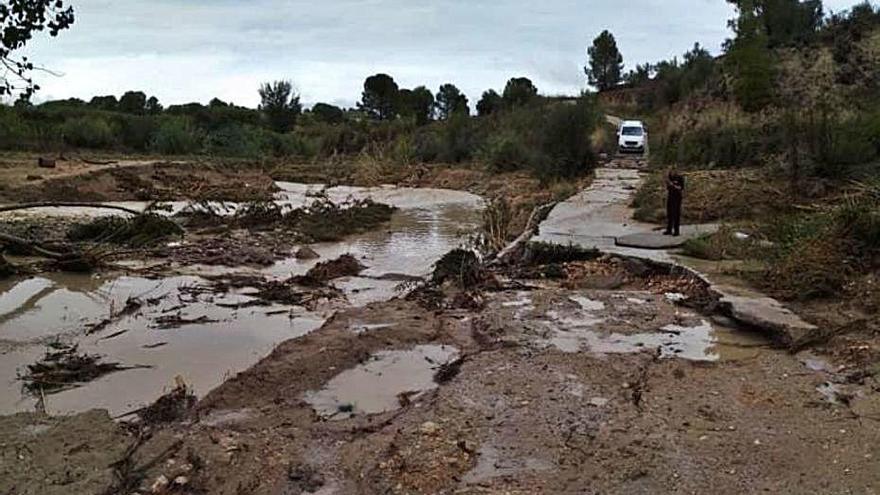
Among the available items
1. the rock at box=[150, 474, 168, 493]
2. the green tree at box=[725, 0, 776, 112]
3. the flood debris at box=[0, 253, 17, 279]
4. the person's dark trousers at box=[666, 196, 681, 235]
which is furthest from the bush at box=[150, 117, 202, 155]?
the rock at box=[150, 474, 168, 493]

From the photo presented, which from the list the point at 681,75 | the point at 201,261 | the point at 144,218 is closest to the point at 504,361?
the point at 201,261

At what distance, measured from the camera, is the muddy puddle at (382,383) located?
700 cm

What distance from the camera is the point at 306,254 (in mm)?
16688

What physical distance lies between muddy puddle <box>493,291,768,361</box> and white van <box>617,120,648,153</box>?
22282 mm

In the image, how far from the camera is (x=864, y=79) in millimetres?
30297

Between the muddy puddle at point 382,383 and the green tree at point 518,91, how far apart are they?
151 ft

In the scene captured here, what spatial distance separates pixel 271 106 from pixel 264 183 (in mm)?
37720

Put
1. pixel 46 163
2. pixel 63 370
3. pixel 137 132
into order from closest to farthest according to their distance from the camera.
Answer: pixel 63 370, pixel 46 163, pixel 137 132

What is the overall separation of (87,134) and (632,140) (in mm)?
29742

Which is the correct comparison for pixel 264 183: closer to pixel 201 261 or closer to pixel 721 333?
pixel 201 261

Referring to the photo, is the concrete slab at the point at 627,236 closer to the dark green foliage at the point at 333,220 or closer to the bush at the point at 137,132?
the dark green foliage at the point at 333,220

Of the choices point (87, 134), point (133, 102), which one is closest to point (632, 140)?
point (87, 134)

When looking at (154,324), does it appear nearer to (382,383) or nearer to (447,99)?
(382,383)

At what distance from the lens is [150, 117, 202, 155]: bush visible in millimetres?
47906
